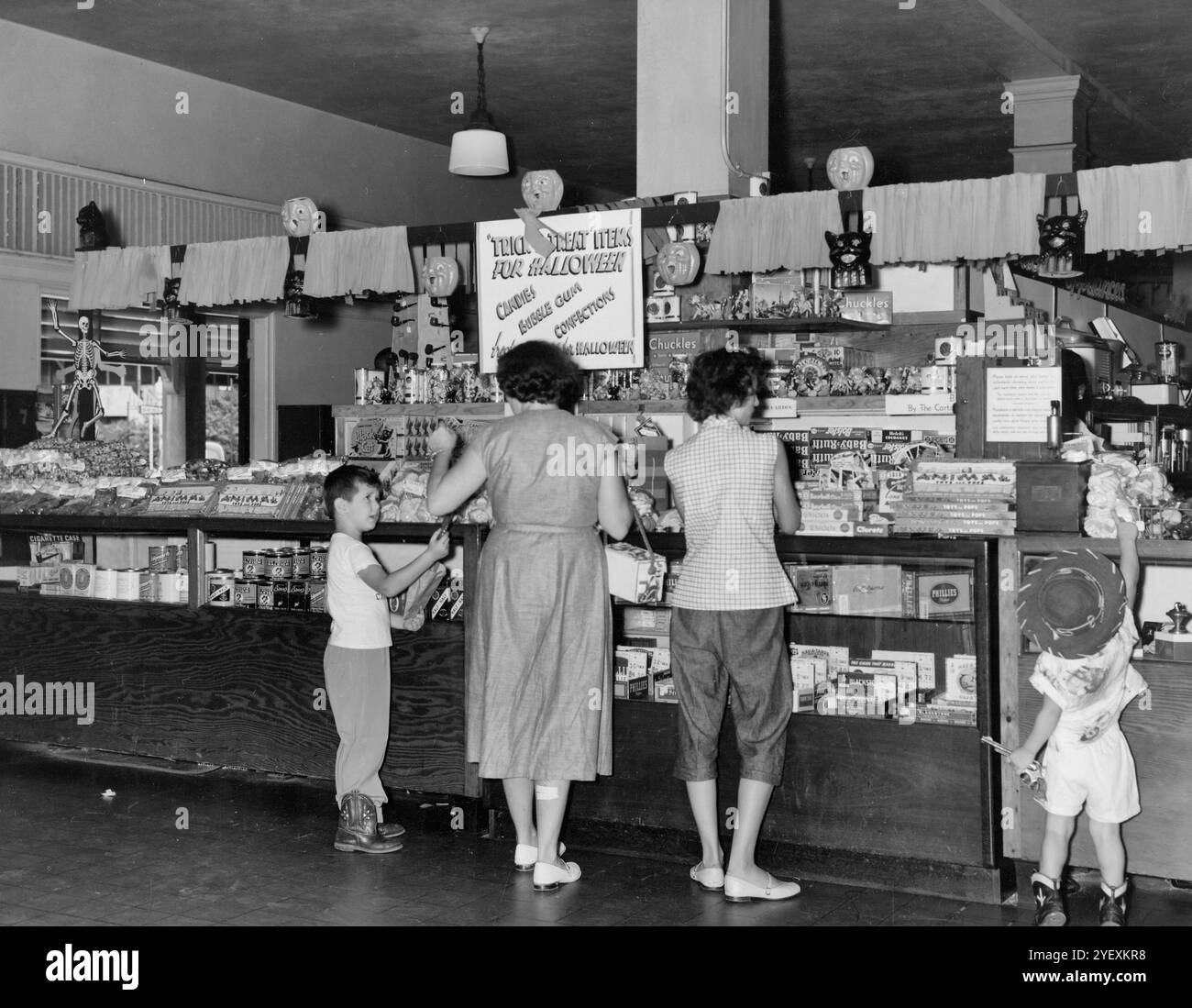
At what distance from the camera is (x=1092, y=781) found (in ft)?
12.7

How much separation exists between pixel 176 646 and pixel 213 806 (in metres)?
0.73

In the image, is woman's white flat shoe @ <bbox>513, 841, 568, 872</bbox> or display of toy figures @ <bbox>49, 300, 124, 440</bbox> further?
display of toy figures @ <bbox>49, 300, 124, 440</bbox>

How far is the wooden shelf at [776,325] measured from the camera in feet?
22.6

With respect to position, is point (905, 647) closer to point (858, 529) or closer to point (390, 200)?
point (858, 529)

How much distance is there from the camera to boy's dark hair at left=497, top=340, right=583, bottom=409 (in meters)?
4.36

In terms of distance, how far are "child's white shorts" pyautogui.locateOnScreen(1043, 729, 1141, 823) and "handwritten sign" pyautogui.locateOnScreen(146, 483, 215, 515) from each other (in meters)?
3.64

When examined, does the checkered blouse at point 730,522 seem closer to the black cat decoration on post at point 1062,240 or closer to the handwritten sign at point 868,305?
the black cat decoration on post at point 1062,240

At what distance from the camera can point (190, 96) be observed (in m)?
10.3

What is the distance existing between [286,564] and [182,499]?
0.69 m

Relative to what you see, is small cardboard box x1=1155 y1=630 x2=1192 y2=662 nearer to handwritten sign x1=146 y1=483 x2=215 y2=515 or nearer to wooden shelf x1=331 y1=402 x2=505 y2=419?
handwritten sign x1=146 y1=483 x2=215 y2=515

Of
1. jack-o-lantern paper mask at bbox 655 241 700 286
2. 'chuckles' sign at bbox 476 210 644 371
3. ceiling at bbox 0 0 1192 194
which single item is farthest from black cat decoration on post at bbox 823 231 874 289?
ceiling at bbox 0 0 1192 194

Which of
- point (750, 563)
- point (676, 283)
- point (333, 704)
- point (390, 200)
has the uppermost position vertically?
point (390, 200)

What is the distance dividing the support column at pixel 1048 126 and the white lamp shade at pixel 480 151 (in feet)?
11.8
